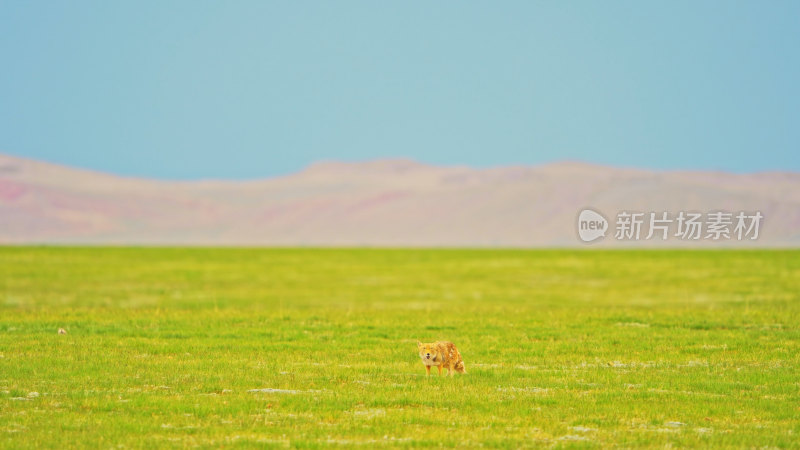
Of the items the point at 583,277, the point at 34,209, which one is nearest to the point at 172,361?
the point at 583,277

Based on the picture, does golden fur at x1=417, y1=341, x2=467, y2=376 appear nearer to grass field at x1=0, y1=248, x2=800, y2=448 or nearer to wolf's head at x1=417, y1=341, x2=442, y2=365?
wolf's head at x1=417, y1=341, x2=442, y2=365

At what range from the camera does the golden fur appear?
18359mm

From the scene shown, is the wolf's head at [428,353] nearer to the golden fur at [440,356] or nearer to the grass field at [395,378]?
the golden fur at [440,356]

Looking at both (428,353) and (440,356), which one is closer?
(428,353)

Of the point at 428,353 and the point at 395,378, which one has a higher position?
the point at 428,353

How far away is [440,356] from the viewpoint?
61.1ft

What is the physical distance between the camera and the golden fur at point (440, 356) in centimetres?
1836

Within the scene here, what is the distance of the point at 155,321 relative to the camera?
30797 millimetres

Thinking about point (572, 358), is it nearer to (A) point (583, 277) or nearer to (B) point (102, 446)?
(B) point (102, 446)
